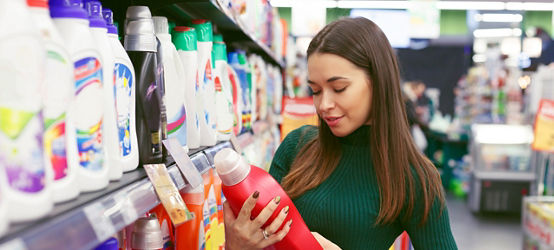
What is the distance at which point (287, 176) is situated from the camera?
5.16ft

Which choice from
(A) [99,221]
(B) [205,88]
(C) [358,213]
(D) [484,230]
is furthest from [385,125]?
(D) [484,230]

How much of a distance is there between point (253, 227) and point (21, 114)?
616 mm

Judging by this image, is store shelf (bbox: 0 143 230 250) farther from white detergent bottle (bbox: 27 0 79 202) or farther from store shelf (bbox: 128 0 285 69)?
store shelf (bbox: 128 0 285 69)

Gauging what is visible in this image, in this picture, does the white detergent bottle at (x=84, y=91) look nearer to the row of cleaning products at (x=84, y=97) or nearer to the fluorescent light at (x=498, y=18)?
the row of cleaning products at (x=84, y=97)

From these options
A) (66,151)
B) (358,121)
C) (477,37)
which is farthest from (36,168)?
(477,37)

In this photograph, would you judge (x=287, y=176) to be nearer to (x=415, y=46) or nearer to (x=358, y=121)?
(x=358, y=121)

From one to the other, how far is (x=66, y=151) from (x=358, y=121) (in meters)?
0.89

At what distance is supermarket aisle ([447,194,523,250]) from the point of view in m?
5.05

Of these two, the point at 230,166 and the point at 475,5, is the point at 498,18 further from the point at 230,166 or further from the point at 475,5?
the point at 230,166

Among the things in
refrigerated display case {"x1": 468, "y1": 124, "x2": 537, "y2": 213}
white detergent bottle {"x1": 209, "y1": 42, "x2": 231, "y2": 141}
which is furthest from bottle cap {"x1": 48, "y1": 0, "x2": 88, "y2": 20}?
refrigerated display case {"x1": 468, "y1": 124, "x2": 537, "y2": 213}

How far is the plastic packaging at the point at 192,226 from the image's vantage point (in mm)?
1335

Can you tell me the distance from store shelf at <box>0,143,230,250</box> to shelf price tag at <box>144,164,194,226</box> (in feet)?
0.05

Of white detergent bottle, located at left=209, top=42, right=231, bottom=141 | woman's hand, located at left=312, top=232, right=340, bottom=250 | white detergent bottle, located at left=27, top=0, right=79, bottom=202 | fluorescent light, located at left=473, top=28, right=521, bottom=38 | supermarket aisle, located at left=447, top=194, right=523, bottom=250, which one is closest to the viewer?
Answer: white detergent bottle, located at left=27, top=0, right=79, bottom=202

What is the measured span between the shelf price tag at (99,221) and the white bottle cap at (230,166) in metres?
0.33
